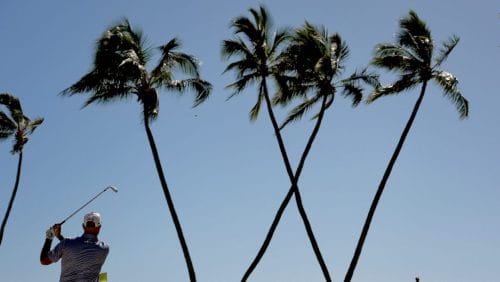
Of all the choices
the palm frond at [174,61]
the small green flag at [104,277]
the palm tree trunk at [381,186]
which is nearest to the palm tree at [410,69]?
the palm tree trunk at [381,186]

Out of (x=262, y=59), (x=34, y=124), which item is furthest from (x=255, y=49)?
(x=34, y=124)

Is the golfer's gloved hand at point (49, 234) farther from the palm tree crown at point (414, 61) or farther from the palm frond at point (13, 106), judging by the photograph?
the palm frond at point (13, 106)

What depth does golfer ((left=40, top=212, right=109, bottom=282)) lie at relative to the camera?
6.78m

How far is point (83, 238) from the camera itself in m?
6.91

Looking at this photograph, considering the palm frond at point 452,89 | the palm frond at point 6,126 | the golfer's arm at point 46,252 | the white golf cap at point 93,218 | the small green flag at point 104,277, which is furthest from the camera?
the palm frond at point 6,126

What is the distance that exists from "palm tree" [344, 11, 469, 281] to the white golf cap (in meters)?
19.4

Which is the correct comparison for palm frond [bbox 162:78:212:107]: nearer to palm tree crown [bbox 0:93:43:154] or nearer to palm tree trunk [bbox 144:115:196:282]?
palm tree trunk [bbox 144:115:196:282]

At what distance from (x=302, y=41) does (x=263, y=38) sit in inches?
71.9

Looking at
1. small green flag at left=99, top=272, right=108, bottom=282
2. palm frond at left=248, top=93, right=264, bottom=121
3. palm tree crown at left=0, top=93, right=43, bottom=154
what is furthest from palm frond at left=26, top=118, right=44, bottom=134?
small green flag at left=99, top=272, right=108, bottom=282

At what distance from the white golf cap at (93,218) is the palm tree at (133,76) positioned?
59.0 ft

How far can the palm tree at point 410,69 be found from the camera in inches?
1005

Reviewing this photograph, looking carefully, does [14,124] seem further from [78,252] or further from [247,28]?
[78,252]

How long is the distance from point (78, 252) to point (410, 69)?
70.1 ft

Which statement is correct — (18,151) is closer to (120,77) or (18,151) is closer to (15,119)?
(15,119)
